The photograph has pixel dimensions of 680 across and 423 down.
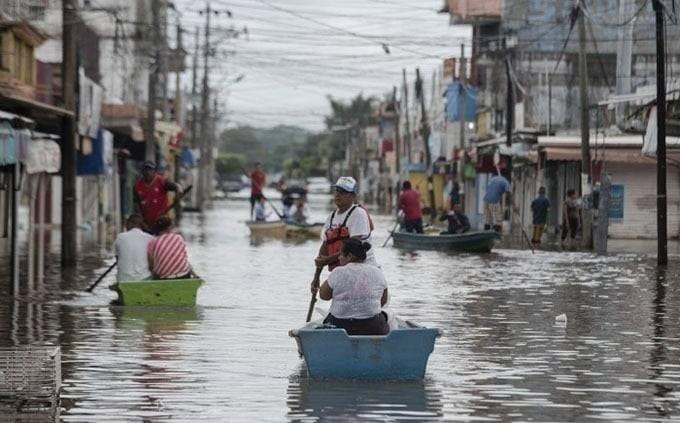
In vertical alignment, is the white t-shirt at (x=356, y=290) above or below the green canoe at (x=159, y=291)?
above

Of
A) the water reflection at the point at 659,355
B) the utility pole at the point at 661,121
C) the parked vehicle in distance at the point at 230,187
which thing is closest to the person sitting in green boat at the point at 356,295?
the water reflection at the point at 659,355

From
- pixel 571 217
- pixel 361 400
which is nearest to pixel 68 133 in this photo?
pixel 361 400

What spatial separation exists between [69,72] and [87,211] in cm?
3336

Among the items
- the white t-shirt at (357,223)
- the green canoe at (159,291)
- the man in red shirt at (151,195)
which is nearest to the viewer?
the white t-shirt at (357,223)

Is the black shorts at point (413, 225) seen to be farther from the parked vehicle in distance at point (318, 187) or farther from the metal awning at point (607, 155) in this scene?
the parked vehicle in distance at point (318, 187)

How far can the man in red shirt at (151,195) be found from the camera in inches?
1033

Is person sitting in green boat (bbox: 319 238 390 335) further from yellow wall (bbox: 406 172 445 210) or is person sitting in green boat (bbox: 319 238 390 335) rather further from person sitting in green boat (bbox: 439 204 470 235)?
yellow wall (bbox: 406 172 445 210)

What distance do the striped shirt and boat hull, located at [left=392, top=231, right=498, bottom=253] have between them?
19.1 metres

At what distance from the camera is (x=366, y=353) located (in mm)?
13984

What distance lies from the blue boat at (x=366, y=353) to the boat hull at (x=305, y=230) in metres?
37.1

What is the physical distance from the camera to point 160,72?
71.8m

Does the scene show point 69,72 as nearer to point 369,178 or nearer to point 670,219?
point 670,219

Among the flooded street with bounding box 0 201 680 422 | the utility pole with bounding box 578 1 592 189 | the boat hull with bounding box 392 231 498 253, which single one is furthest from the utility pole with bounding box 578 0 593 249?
the flooded street with bounding box 0 201 680 422

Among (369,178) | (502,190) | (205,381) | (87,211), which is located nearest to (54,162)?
(205,381)
